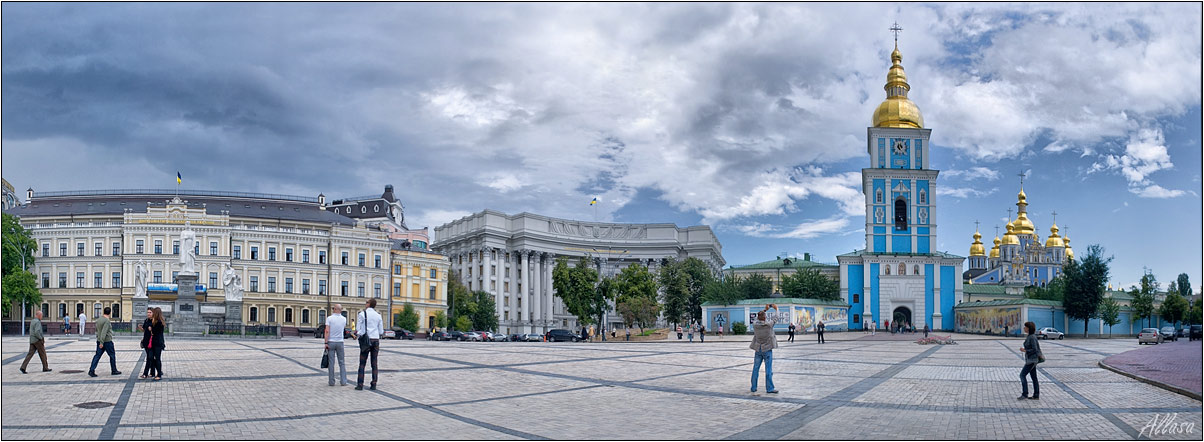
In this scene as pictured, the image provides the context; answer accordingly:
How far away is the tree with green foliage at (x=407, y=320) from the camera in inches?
2990

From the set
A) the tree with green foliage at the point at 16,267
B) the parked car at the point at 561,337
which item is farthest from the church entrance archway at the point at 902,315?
the tree with green foliage at the point at 16,267

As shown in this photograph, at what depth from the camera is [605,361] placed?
23719 millimetres

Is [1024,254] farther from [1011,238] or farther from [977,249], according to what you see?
[977,249]

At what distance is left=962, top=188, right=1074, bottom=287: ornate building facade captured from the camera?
421 ft

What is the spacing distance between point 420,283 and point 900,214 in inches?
1916

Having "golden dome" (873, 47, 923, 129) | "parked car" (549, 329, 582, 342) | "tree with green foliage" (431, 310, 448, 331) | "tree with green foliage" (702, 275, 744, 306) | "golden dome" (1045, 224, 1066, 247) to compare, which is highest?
"golden dome" (873, 47, 923, 129)

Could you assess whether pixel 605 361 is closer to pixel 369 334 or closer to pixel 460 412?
pixel 369 334

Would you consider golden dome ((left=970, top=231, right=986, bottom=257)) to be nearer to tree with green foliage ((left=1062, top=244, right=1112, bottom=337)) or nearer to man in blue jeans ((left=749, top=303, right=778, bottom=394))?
tree with green foliage ((left=1062, top=244, right=1112, bottom=337))

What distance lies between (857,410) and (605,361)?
1196cm

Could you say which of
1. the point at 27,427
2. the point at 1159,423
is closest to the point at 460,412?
the point at 27,427

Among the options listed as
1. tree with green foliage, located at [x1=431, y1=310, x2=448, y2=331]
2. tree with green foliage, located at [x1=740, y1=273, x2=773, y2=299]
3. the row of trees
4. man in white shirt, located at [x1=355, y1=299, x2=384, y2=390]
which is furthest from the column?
man in white shirt, located at [x1=355, y1=299, x2=384, y2=390]

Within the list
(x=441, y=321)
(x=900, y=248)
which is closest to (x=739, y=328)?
(x=900, y=248)

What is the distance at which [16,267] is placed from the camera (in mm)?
65188

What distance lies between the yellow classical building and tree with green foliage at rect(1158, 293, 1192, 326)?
68.8m
